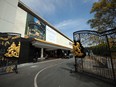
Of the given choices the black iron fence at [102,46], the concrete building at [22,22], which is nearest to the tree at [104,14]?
the black iron fence at [102,46]

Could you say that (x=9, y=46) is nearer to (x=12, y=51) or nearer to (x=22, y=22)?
(x=12, y=51)

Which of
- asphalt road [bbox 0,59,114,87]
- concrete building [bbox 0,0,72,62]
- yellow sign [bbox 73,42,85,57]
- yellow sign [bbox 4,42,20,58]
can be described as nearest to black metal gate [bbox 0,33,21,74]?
yellow sign [bbox 4,42,20,58]

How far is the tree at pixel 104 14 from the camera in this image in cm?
948

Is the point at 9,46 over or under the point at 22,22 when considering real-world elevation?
under

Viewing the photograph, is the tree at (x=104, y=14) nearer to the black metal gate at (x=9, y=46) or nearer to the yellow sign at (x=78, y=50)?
the yellow sign at (x=78, y=50)

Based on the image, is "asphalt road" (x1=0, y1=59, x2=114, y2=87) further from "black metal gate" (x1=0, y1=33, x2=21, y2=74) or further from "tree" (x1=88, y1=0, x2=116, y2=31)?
"tree" (x1=88, y1=0, x2=116, y2=31)

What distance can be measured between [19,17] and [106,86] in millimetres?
15454

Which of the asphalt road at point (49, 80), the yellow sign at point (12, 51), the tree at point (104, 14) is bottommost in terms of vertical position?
the asphalt road at point (49, 80)

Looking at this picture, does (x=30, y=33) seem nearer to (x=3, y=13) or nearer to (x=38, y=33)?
(x=38, y=33)

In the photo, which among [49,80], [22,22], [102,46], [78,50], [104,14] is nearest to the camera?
[49,80]

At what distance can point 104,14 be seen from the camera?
405 inches

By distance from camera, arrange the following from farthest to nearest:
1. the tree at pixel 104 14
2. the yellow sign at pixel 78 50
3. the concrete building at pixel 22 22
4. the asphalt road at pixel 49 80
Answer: the concrete building at pixel 22 22 < the tree at pixel 104 14 < the yellow sign at pixel 78 50 < the asphalt road at pixel 49 80

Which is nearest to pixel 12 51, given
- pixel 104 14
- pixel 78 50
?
pixel 78 50

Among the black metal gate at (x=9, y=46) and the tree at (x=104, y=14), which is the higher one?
the tree at (x=104, y=14)
